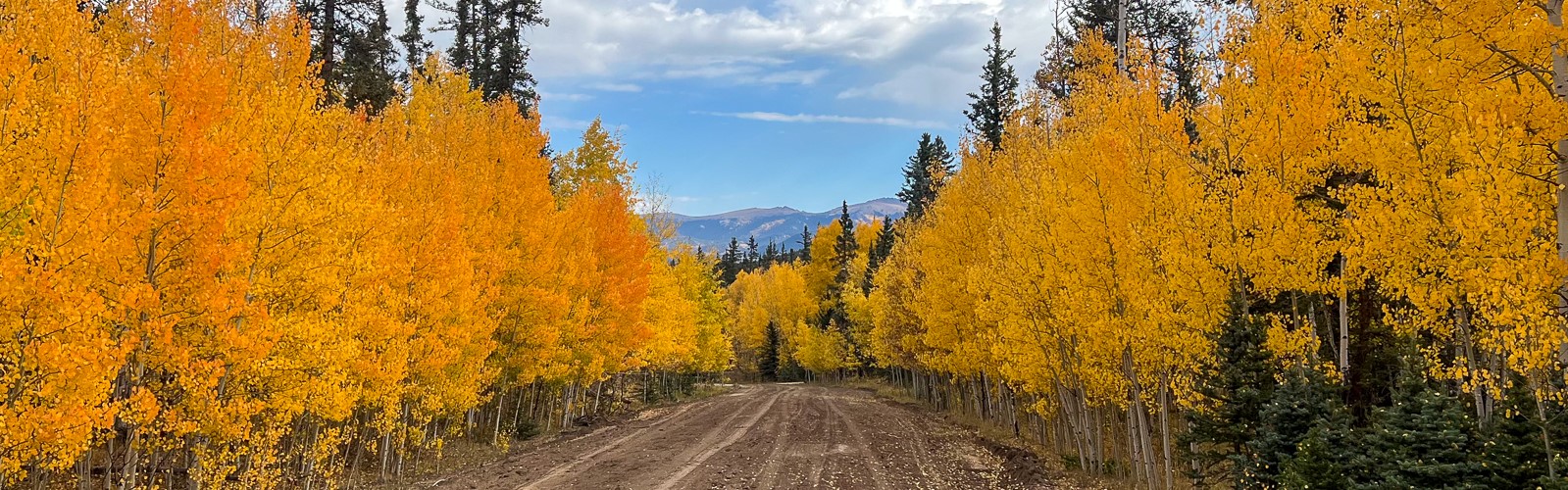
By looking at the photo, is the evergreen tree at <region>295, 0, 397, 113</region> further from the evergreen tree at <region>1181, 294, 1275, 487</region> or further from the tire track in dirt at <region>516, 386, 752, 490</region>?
the evergreen tree at <region>1181, 294, 1275, 487</region>

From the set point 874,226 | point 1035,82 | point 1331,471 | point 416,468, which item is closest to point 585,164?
point 416,468

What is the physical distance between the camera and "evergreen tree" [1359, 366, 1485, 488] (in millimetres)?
6523

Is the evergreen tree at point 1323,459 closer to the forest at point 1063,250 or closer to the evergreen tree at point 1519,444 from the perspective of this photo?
the forest at point 1063,250

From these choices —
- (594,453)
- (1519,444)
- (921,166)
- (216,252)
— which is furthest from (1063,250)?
(921,166)

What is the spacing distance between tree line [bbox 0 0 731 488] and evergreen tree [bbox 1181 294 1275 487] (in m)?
12.0

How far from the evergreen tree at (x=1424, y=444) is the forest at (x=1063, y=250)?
0.04 metres

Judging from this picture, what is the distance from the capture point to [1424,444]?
6762 millimetres

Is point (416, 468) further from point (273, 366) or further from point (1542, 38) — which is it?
point (1542, 38)

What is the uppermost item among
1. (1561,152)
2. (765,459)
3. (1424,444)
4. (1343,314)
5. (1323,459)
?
(1561,152)

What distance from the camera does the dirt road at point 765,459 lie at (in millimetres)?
14477

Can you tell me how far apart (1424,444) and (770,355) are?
6863 cm

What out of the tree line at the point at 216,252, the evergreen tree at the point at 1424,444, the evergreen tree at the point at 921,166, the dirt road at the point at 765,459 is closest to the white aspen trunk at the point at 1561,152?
the evergreen tree at the point at 1424,444

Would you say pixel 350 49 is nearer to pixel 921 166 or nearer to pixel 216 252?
pixel 216 252

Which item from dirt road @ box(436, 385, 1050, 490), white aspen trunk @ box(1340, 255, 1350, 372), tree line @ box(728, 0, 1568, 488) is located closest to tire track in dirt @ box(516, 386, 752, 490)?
dirt road @ box(436, 385, 1050, 490)
